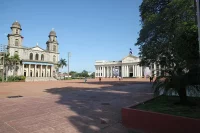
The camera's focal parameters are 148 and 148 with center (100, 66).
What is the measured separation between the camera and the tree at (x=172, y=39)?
5770 mm

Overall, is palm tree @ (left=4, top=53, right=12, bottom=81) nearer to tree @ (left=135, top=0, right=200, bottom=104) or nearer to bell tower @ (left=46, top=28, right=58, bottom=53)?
bell tower @ (left=46, top=28, right=58, bottom=53)

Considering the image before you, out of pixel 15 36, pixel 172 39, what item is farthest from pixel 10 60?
pixel 172 39

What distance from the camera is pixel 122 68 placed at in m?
90.2

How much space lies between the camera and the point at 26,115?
267 inches

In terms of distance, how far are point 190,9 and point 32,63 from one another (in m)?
58.2

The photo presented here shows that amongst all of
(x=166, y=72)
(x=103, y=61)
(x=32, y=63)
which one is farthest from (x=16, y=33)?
(x=166, y=72)

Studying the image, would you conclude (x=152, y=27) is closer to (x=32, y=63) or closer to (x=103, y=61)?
(x=32, y=63)

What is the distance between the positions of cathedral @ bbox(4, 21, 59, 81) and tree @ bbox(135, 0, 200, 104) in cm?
4329

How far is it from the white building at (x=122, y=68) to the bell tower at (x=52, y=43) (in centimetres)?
3220

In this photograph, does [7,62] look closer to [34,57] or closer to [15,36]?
[15,36]

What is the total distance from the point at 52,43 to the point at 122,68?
4351 cm

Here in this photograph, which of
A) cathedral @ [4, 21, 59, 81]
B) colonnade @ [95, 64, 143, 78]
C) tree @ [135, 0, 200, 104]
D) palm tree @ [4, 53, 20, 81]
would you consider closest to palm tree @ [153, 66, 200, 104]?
tree @ [135, 0, 200, 104]

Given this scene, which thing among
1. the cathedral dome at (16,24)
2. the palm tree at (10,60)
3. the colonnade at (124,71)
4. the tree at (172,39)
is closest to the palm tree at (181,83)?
the tree at (172,39)

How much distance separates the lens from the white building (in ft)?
271
